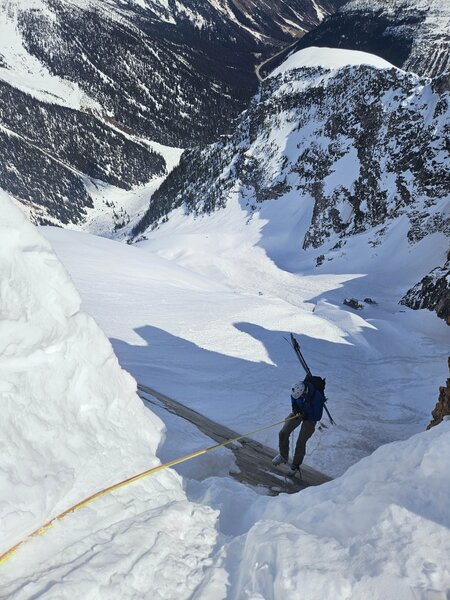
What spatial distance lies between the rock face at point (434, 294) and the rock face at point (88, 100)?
372 feet

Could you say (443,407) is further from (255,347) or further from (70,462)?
(70,462)

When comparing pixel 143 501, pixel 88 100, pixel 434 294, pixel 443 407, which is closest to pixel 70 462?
pixel 143 501

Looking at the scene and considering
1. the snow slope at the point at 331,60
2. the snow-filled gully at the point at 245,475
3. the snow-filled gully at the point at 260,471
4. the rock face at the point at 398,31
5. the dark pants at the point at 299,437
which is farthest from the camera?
the rock face at the point at 398,31

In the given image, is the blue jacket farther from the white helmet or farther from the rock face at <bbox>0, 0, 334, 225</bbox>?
the rock face at <bbox>0, 0, 334, 225</bbox>

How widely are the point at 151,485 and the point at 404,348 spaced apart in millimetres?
15167

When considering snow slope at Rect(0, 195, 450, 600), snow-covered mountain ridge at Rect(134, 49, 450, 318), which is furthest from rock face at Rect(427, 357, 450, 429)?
snow-covered mountain ridge at Rect(134, 49, 450, 318)

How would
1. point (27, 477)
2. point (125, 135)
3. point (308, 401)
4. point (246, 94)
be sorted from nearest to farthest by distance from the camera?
point (27, 477), point (308, 401), point (125, 135), point (246, 94)

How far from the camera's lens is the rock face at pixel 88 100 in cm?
13588

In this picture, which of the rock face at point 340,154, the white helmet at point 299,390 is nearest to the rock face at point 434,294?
the rock face at point 340,154

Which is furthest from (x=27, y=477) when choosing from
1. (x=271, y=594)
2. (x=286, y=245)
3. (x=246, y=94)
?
(x=246, y=94)

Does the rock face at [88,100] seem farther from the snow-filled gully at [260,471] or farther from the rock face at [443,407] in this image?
the rock face at [443,407]

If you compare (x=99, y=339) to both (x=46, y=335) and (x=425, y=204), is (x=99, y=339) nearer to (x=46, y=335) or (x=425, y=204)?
(x=46, y=335)

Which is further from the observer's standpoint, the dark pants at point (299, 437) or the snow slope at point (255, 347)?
the snow slope at point (255, 347)

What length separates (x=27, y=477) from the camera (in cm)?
346
